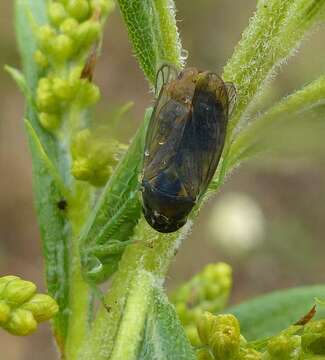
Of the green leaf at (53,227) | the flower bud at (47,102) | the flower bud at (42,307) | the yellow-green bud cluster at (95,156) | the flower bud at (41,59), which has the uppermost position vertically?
the flower bud at (41,59)

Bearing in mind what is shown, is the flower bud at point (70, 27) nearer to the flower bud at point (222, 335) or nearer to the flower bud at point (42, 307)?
the flower bud at point (42, 307)

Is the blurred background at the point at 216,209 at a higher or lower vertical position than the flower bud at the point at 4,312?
higher

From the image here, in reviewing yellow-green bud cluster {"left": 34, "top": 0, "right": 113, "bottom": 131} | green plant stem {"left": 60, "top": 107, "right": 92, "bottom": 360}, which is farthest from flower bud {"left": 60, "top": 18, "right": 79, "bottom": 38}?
green plant stem {"left": 60, "top": 107, "right": 92, "bottom": 360}

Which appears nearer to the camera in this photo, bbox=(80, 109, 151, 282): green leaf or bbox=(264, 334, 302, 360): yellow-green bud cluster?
bbox=(264, 334, 302, 360): yellow-green bud cluster

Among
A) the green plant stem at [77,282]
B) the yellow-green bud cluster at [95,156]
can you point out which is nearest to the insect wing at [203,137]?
the yellow-green bud cluster at [95,156]

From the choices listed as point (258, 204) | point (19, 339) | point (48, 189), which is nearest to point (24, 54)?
point (48, 189)

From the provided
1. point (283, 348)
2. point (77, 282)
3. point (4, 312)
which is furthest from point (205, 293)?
point (4, 312)

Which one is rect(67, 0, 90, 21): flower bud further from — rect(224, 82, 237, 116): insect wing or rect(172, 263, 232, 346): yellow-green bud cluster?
rect(172, 263, 232, 346): yellow-green bud cluster
